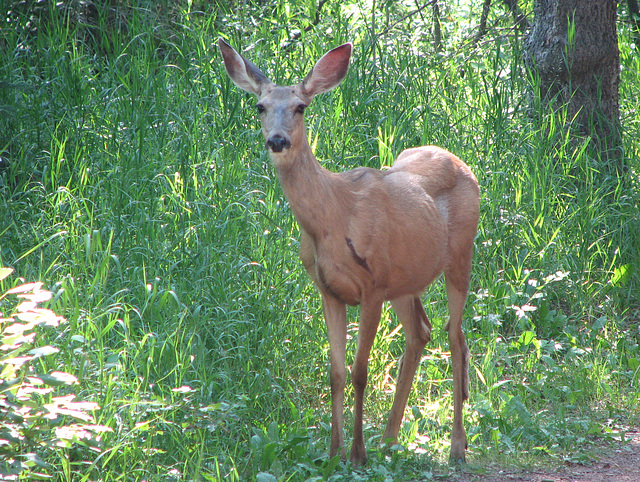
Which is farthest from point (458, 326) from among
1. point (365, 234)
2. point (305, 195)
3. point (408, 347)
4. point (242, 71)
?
point (242, 71)

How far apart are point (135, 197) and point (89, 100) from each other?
1.35m

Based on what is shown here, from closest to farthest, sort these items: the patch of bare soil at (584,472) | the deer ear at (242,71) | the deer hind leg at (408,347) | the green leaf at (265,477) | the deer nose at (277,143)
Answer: the green leaf at (265,477), the deer nose at (277,143), the patch of bare soil at (584,472), the deer ear at (242,71), the deer hind leg at (408,347)

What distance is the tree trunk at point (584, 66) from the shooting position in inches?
283

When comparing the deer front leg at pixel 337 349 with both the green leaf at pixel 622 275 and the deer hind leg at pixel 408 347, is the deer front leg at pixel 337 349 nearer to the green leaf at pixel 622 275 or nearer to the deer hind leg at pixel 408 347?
the deer hind leg at pixel 408 347

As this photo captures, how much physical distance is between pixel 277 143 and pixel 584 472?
2.64m

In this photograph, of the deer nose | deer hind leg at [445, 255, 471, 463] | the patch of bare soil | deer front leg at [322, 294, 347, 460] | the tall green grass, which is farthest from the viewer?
deer hind leg at [445, 255, 471, 463]

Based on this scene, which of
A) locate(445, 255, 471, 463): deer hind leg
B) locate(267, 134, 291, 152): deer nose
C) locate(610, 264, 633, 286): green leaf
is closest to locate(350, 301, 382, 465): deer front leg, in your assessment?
locate(445, 255, 471, 463): deer hind leg

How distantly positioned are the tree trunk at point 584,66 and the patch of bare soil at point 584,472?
3.50m

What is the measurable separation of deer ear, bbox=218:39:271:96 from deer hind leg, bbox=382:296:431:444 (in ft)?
5.53

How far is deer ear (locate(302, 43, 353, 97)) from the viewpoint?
450cm

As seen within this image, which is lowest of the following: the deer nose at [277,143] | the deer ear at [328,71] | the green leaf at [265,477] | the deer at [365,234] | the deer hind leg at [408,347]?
the green leaf at [265,477]

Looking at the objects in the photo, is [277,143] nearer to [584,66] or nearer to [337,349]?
[337,349]

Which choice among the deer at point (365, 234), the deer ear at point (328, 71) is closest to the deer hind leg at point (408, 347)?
the deer at point (365, 234)

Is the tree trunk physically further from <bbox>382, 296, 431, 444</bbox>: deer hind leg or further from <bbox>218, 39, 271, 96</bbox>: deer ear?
<bbox>218, 39, 271, 96</bbox>: deer ear
